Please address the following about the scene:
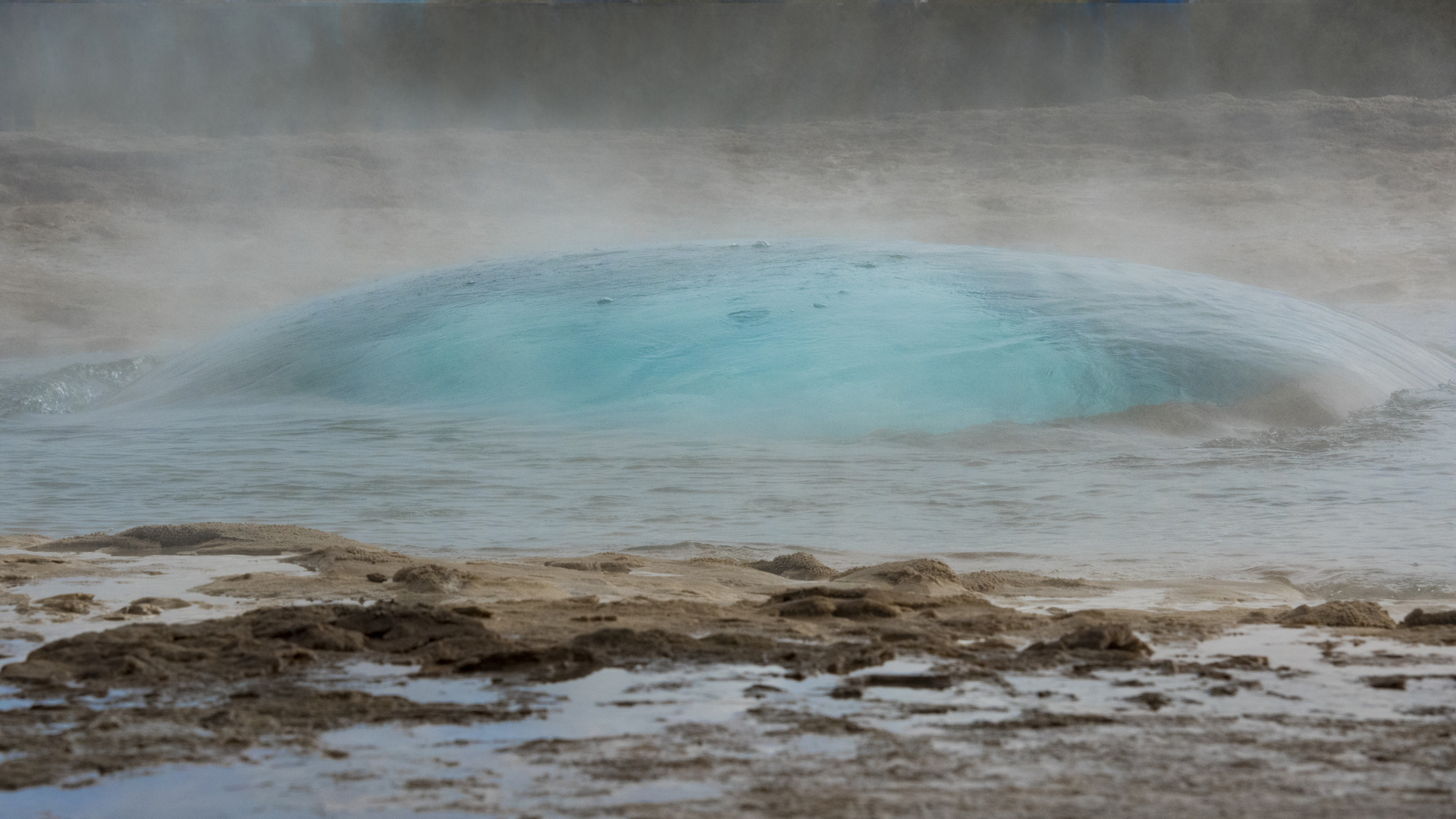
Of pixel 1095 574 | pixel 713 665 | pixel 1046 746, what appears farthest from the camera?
pixel 1095 574

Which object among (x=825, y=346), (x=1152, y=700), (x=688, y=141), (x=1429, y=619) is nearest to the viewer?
(x=1152, y=700)

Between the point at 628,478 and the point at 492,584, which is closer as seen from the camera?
the point at 492,584

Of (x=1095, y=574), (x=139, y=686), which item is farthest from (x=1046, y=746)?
(x=1095, y=574)

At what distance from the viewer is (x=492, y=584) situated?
3490 mm

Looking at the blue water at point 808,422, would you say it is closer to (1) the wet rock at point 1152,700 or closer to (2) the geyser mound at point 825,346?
(2) the geyser mound at point 825,346

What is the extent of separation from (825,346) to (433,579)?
12.5ft

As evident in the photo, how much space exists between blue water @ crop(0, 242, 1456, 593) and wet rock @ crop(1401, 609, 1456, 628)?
37.3 inches

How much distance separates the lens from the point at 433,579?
3447 millimetres

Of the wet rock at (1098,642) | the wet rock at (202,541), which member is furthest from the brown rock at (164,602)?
the wet rock at (1098,642)

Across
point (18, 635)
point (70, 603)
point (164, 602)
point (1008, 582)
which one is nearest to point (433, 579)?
point (164, 602)

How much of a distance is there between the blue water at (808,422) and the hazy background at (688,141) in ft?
23.1

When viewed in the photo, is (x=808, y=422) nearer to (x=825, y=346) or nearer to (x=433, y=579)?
(x=825, y=346)

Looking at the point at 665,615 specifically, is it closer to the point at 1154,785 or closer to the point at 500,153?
the point at 1154,785

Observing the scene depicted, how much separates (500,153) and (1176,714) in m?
21.6
